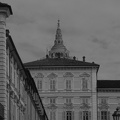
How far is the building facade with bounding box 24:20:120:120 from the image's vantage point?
123 meters

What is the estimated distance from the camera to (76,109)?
4838 inches

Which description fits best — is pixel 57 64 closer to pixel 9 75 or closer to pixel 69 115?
pixel 69 115

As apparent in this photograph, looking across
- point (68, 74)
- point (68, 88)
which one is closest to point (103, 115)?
point (68, 88)

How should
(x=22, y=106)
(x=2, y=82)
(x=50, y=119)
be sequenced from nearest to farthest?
(x=2, y=82), (x=22, y=106), (x=50, y=119)

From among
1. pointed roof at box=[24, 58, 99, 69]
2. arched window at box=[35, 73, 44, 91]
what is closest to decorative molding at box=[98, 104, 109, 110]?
pointed roof at box=[24, 58, 99, 69]

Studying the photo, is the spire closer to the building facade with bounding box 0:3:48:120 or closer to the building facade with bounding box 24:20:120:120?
the building facade with bounding box 24:20:120:120

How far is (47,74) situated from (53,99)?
4.94 m

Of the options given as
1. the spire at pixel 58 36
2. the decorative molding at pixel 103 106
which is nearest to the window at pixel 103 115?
the decorative molding at pixel 103 106

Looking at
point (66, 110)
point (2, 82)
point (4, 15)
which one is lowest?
point (2, 82)

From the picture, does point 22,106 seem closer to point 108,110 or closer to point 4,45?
point 4,45

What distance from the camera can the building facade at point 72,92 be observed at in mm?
122875

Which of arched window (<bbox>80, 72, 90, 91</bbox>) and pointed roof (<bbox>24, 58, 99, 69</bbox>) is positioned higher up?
pointed roof (<bbox>24, 58, 99, 69</bbox>)

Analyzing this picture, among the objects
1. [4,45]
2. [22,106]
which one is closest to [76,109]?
[22,106]

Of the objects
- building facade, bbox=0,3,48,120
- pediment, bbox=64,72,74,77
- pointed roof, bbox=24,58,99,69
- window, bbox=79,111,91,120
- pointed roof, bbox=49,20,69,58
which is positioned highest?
pointed roof, bbox=49,20,69,58
